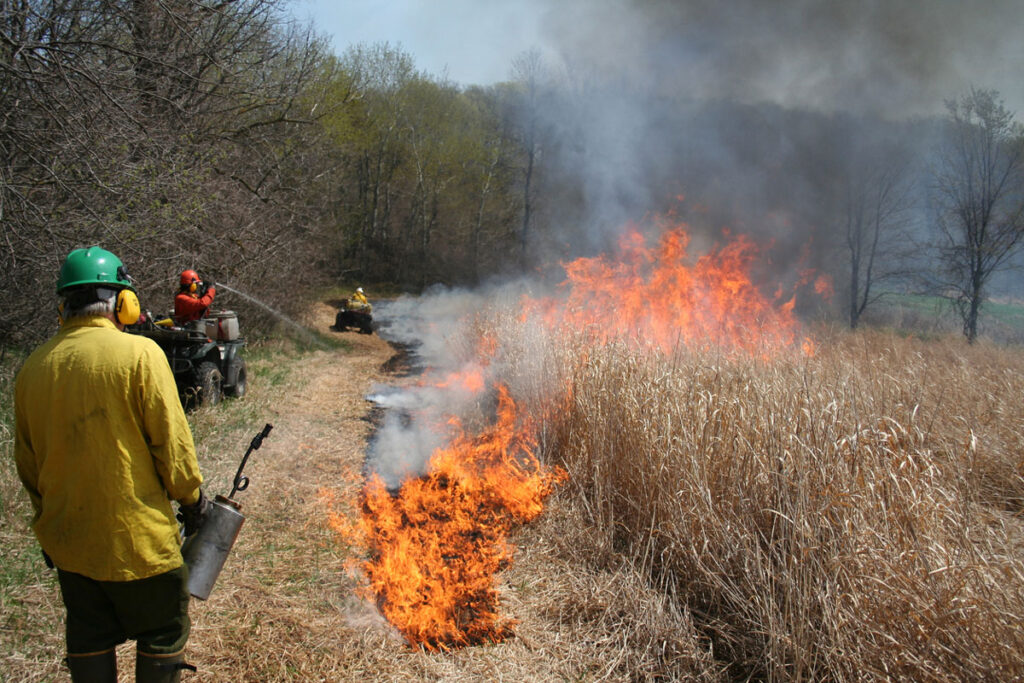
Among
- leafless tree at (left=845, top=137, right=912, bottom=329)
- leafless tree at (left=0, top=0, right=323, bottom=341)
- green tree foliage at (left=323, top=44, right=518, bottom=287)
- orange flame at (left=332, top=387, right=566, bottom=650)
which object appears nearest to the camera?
orange flame at (left=332, top=387, right=566, bottom=650)

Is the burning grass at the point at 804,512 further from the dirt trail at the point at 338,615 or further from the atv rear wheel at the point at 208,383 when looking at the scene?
the atv rear wheel at the point at 208,383

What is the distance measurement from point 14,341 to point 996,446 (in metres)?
11.2

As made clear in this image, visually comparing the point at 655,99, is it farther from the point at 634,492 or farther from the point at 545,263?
the point at 634,492

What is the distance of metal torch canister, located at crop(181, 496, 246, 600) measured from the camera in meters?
2.51

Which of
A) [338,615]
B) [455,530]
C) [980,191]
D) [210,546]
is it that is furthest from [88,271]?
[980,191]

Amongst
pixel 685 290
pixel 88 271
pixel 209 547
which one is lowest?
pixel 209 547

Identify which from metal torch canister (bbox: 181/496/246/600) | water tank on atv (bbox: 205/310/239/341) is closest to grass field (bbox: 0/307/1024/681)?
metal torch canister (bbox: 181/496/246/600)

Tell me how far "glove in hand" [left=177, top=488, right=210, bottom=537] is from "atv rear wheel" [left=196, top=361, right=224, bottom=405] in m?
5.28

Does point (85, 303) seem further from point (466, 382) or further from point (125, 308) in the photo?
point (466, 382)

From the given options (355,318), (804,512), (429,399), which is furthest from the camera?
(355,318)

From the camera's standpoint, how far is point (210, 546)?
2.51m

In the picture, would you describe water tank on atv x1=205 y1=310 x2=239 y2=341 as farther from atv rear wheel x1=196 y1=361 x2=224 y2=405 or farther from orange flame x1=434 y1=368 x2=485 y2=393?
orange flame x1=434 y1=368 x2=485 y2=393

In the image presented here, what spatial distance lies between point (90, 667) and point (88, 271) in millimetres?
1522

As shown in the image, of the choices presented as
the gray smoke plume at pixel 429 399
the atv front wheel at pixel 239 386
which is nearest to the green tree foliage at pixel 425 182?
the gray smoke plume at pixel 429 399
